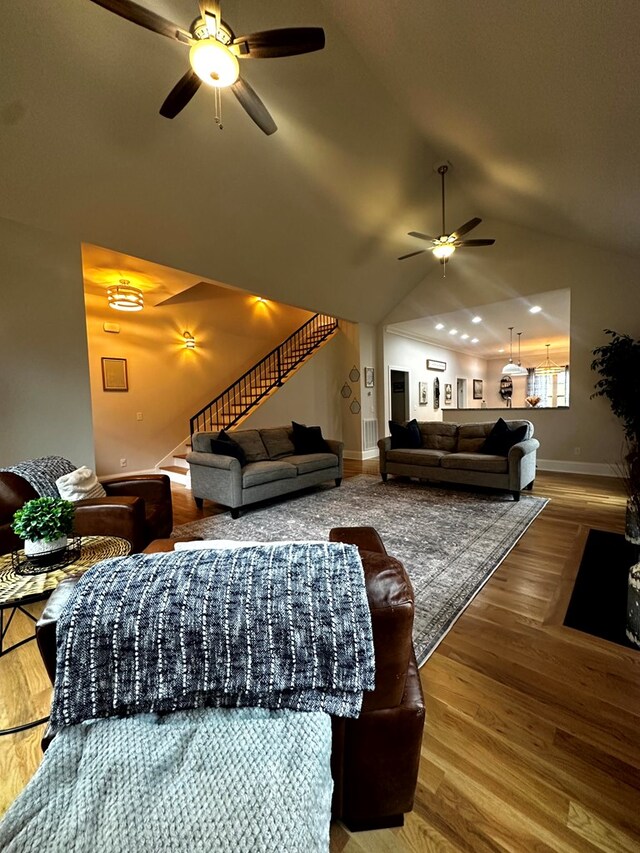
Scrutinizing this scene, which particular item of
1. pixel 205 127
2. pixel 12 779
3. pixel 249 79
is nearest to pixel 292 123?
pixel 249 79

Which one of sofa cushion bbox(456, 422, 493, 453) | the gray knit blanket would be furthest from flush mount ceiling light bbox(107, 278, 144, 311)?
the gray knit blanket

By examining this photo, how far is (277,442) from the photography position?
4.88 metres

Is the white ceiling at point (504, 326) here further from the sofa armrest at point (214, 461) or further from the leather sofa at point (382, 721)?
the leather sofa at point (382, 721)

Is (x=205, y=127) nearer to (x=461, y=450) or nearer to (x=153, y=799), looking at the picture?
(x=153, y=799)

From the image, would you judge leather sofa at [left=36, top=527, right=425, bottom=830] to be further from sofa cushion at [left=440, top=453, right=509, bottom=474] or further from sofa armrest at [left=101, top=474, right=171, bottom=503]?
sofa cushion at [left=440, top=453, right=509, bottom=474]

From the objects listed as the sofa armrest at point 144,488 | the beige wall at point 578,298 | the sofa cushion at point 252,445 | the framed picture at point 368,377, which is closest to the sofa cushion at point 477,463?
the beige wall at point 578,298


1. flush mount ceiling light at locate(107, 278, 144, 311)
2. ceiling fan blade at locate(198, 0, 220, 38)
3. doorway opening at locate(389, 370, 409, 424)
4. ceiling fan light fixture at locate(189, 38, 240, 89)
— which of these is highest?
ceiling fan blade at locate(198, 0, 220, 38)

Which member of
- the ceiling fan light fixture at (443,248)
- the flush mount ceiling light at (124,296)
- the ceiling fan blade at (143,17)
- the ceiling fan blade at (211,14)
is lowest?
the flush mount ceiling light at (124,296)

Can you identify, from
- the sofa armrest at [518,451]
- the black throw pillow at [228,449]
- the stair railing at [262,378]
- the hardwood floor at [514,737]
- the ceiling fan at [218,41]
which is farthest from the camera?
the stair railing at [262,378]

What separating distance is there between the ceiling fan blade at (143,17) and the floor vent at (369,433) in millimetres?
5931

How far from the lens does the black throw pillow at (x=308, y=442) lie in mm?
4965

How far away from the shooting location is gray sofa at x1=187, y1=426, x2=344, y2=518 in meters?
3.82

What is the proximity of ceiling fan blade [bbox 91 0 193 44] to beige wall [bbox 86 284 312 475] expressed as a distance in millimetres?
4277

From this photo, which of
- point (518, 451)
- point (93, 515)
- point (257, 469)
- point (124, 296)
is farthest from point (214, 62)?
point (518, 451)
